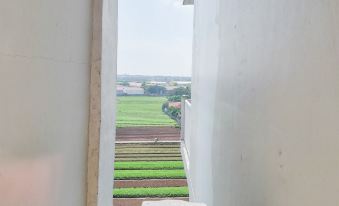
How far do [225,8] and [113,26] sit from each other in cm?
73

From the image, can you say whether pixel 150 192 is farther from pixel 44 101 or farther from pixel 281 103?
pixel 281 103

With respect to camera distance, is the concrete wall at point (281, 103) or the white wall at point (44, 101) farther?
the white wall at point (44, 101)

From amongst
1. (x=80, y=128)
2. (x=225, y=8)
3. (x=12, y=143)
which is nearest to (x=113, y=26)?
(x=225, y=8)

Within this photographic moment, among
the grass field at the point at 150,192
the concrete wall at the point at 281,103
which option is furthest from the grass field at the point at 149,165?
the concrete wall at the point at 281,103

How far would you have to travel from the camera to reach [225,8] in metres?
2.14

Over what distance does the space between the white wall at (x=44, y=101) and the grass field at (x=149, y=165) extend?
5175 mm

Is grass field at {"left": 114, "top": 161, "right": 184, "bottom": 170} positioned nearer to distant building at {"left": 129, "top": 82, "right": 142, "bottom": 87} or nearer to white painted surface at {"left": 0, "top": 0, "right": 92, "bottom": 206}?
distant building at {"left": 129, "top": 82, "right": 142, "bottom": 87}

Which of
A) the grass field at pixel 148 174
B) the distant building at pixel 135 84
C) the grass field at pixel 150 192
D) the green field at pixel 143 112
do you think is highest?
the distant building at pixel 135 84

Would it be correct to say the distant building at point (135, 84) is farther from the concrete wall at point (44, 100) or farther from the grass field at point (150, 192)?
the concrete wall at point (44, 100)

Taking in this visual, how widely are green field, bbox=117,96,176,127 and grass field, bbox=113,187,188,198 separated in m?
4.66

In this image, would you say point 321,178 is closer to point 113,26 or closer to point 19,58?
point 19,58

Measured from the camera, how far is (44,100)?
120 cm

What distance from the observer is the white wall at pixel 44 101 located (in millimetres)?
936

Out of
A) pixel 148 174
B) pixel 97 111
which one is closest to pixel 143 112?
pixel 148 174
